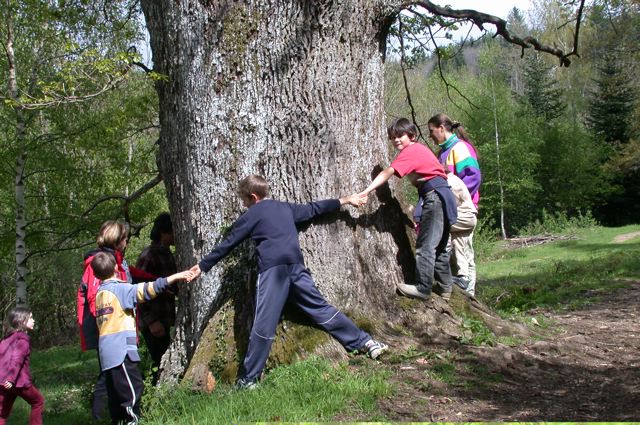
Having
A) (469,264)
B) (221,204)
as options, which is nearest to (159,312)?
(221,204)

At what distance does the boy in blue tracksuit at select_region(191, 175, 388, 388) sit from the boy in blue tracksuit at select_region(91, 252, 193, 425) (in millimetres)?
498

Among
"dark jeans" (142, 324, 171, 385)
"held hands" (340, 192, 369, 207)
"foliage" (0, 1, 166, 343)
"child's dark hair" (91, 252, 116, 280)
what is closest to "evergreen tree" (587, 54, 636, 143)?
"foliage" (0, 1, 166, 343)

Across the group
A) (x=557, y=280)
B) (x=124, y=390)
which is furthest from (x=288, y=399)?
(x=557, y=280)

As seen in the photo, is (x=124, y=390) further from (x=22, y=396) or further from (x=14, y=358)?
(x=22, y=396)

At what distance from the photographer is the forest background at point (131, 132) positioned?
1036 cm

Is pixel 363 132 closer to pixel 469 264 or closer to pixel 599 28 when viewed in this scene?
pixel 469 264

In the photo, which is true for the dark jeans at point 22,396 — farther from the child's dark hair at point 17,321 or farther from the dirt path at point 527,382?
the dirt path at point 527,382

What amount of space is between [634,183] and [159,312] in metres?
35.7

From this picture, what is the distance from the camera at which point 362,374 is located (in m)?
4.52

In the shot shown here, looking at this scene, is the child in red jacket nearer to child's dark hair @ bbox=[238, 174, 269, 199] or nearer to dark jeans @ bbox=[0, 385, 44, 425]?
dark jeans @ bbox=[0, 385, 44, 425]

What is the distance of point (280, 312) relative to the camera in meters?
4.77

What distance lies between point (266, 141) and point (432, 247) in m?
1.62

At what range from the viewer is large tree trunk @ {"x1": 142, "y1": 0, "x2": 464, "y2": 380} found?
201 inches

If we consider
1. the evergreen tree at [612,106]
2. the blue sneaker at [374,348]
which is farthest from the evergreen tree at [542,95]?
the blue sneaker at [374,348]
